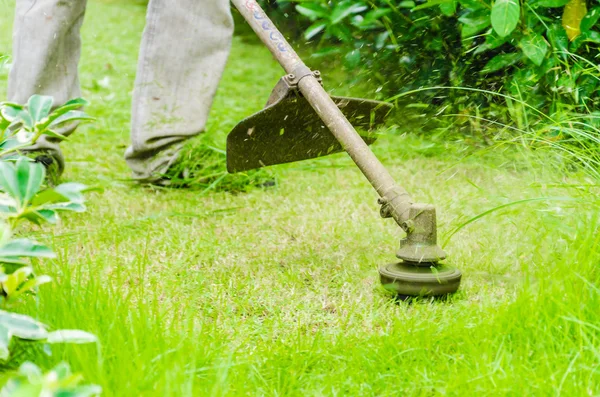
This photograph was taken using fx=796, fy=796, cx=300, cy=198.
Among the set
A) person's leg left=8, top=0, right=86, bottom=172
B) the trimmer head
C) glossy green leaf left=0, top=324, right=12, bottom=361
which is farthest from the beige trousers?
glossy green leaf left=0, top=324, right=12, bottom=361

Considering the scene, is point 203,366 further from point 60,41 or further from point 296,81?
point 60,41

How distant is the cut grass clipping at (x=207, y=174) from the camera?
2795 mm

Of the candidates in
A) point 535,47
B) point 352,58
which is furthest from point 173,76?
point 535,47

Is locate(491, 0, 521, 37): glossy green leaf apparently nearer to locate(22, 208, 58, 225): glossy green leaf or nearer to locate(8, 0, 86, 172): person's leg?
locate(8, 0, 86, 172): person's leg

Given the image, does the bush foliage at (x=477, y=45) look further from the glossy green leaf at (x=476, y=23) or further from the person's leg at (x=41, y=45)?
the person's leg at (x=41, y=45)

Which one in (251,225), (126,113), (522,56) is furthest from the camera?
(126,113)

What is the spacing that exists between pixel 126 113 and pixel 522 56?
207 cm

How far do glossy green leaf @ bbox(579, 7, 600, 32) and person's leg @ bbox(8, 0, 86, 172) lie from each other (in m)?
1.64

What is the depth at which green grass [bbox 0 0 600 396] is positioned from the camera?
4.36ft

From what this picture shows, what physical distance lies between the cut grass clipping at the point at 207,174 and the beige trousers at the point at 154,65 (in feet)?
0.14

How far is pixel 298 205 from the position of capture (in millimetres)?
2568

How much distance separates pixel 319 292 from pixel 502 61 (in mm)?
1345

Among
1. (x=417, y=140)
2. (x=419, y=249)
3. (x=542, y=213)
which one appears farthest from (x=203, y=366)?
(x=417, y=140)

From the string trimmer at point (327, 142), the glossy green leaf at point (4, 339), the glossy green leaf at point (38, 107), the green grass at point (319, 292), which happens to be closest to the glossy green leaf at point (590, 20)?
the green grass at point (319, 292)
